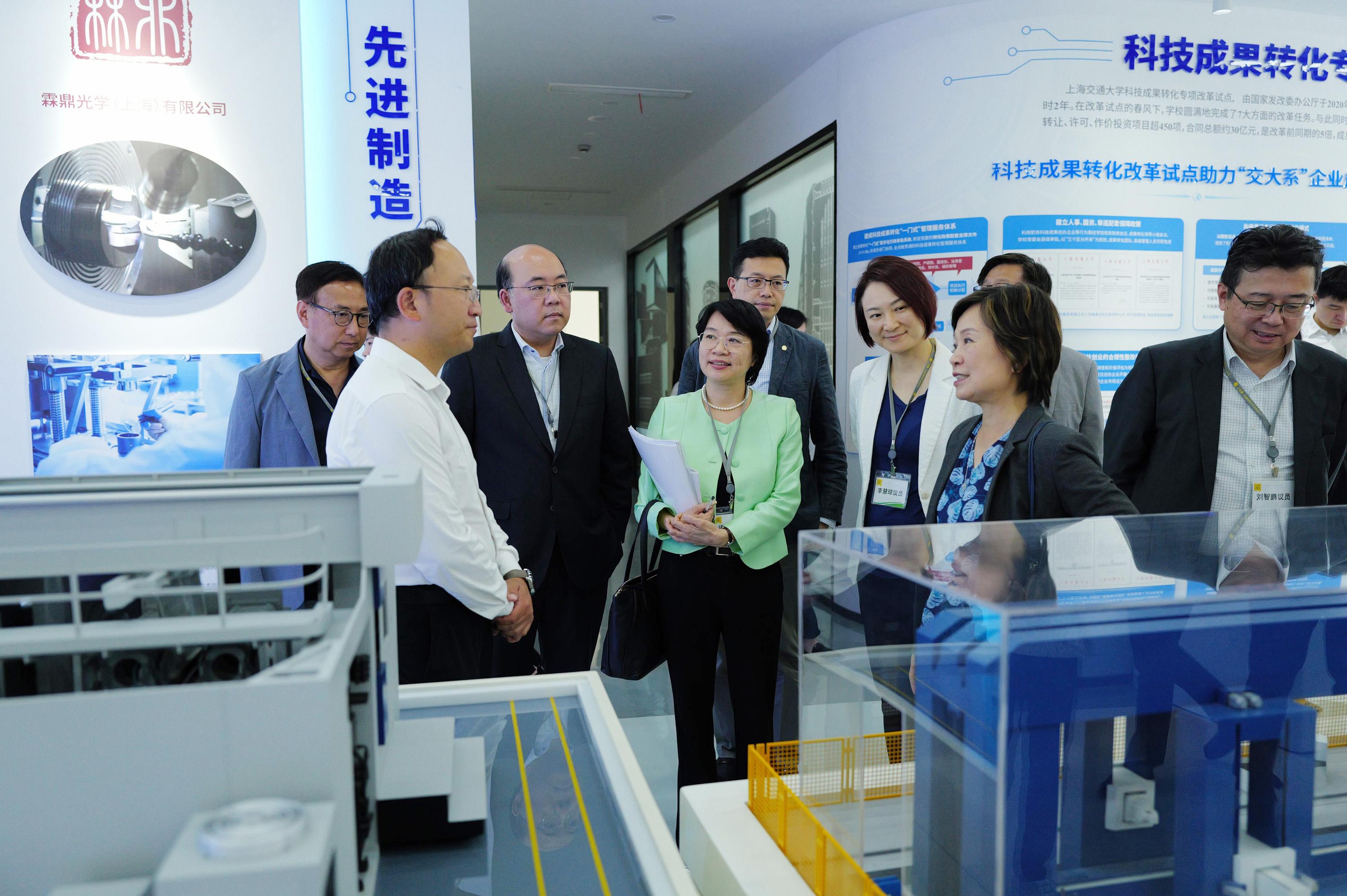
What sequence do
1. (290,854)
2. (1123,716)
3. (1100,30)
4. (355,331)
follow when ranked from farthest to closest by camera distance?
(1100,30), (355,331), (1123,716), (290,854)

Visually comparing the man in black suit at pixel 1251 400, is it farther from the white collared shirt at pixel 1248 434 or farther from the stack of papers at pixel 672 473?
the stack of papers at pixel 672 473

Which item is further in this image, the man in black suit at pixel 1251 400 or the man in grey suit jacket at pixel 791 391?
the man in grey suit jacket at pixel 791 391

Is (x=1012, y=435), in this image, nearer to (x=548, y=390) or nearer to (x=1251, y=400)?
(x=1251, y=400)

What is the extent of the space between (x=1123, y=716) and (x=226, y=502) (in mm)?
867

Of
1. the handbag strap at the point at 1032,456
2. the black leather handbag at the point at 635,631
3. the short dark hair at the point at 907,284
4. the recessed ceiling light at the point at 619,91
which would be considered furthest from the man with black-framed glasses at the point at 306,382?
the recessed ceiling light at the point at 619,91

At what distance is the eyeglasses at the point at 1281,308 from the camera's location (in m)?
2.12

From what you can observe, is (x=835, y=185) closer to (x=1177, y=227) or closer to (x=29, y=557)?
(x=1177, y=227)

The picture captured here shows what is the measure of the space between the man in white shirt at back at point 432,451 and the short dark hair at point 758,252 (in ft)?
4.39

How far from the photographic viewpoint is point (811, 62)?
5305 millimetres

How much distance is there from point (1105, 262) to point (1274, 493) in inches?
92.1

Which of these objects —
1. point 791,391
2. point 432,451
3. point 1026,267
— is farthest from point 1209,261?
point 432,451

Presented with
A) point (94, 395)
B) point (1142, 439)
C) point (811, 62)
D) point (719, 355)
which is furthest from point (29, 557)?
point (811, 62)

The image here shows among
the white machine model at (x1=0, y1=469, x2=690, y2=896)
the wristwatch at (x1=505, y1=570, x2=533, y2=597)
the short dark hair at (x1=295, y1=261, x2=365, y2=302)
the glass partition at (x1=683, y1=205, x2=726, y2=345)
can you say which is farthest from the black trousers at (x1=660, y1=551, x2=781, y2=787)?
the glass partition at (x1=683, y1=205, x2=726, y2=345)

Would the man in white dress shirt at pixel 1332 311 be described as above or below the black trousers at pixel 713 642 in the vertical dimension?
above
